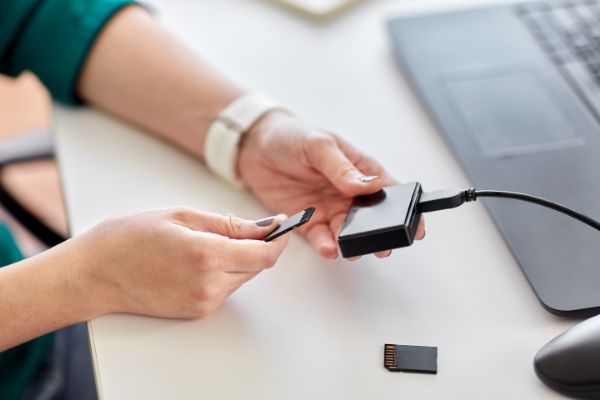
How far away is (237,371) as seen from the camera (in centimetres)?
58

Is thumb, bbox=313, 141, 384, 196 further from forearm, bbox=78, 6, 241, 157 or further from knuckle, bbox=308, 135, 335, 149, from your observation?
forearm, bbox=78, 6, 241, 157

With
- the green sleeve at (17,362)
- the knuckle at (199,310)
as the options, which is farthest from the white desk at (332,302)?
the green sleeve at (17,362)

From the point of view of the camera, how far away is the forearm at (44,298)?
2.06 feet

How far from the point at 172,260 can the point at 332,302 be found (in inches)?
5.6

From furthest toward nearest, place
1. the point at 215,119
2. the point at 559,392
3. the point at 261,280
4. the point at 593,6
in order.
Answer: the point at 593,6 < the point at 215,119 < the point at 261,280 < the point at 559,392

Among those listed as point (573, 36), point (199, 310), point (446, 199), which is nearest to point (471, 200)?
point (446, 199)

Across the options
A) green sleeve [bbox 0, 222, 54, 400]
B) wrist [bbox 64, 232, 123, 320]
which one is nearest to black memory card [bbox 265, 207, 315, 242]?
wrist [bbox 64, 232, 123, 320]

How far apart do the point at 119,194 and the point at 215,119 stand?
131 mm

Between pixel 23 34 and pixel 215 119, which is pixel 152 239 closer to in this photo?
pixel 215 119

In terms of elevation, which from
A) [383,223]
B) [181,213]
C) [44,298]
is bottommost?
[44,298]

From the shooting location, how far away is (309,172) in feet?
2.34

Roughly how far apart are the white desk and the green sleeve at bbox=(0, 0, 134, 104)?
Result: 0.16ft

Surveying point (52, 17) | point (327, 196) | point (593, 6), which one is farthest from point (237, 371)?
point (593, 6)

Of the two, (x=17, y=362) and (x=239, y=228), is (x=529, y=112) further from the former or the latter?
(x=17, y=362)
